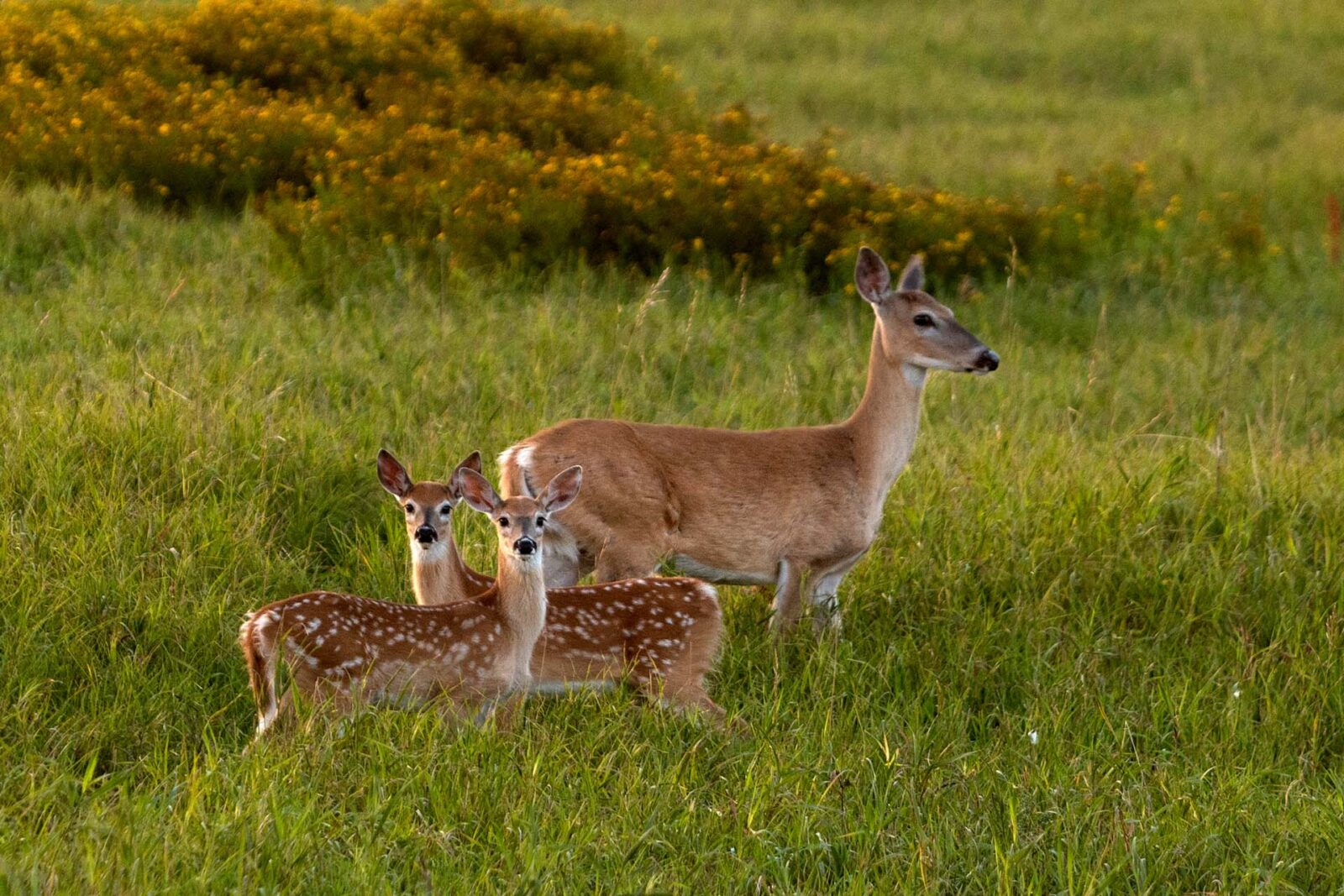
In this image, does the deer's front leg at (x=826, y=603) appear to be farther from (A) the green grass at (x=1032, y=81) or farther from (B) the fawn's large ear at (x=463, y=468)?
(A) the green grass at (x=1032, y=81)

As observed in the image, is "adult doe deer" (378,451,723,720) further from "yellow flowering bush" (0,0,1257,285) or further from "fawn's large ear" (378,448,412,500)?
"yellow flowering bush" (0,0,1257,285)

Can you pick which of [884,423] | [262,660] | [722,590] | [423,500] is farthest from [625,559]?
[262,660]

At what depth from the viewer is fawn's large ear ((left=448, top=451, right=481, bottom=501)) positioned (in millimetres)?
5617

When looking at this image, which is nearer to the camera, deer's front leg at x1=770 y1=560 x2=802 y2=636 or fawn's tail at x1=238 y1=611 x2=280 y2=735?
fawn's tail at x1=238 y1=611 x2=280 y2=735

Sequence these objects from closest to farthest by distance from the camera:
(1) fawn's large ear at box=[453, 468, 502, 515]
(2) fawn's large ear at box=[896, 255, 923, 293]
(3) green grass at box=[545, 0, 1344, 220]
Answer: (1) fawn's large ear at box=[453, 468, 502, 515], (2) fawn's large ear at box=[896, 255, 923, 293], (3) green grass at box=[545, 0, 1344, 220]

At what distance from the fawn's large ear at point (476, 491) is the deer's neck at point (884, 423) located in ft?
4.90

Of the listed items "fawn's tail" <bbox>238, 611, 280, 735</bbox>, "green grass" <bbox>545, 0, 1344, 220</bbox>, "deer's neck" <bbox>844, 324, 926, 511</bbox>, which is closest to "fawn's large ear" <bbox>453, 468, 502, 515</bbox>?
"fawn's tail" <bbox>238, 611, 280, 735</bbox>

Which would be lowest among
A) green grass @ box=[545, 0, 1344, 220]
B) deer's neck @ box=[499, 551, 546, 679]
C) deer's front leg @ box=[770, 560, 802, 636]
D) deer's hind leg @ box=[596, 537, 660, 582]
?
green grass @ box=[545, 0, 1344, 220]

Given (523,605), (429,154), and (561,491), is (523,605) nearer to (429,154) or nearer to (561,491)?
(561,491)

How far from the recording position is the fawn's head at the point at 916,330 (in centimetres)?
673

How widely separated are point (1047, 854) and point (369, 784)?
1726 mm

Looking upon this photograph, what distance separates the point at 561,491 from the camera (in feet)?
18.5

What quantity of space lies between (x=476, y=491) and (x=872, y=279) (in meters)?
2.14

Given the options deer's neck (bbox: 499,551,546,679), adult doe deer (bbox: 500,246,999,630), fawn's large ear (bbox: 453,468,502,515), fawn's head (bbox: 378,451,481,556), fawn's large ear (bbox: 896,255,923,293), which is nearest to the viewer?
deer's neck (bbox: 499,551,546,679)
